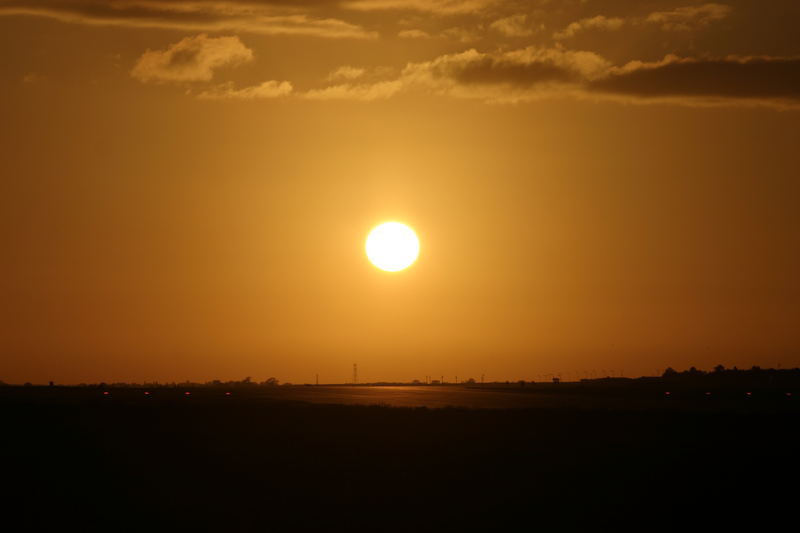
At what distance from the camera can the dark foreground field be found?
1154 inches

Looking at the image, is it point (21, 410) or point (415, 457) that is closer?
point (415, 457)

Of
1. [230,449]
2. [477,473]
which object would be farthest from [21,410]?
[477,473]

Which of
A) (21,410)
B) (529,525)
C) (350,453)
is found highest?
(21,410)

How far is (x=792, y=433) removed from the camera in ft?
182

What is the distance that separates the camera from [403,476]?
37625 mm

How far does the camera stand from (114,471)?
39250mm

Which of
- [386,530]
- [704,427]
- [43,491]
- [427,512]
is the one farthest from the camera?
[704,427]

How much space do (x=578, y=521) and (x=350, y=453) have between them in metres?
17.5

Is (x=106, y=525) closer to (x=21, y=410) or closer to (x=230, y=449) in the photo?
(x=230, y=449)

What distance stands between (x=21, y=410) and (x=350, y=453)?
171 feet

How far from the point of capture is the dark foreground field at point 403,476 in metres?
29.3

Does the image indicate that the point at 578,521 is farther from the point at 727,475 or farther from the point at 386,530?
the point at 727,475

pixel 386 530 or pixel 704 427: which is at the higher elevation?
pixel 704 427

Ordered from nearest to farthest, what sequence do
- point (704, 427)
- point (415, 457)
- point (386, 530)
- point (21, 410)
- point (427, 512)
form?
point (386, 530), point (427, 512), point (415, 457), point (704, 427), point (21, 410)
